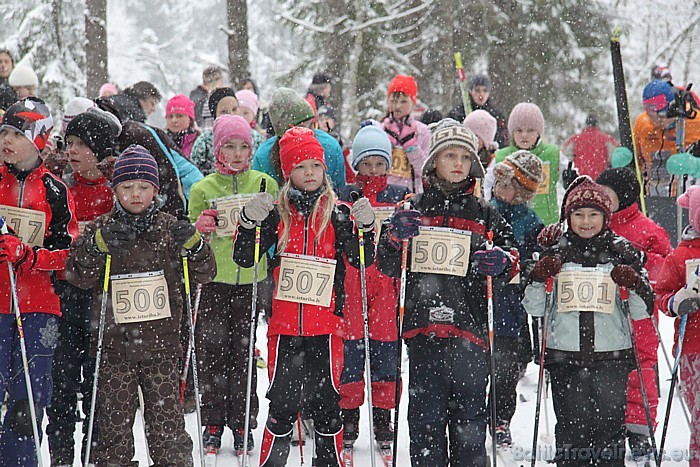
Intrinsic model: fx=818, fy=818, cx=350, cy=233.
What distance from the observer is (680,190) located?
27.2 feet

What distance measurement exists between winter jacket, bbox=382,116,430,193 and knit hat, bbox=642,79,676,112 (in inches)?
97.4

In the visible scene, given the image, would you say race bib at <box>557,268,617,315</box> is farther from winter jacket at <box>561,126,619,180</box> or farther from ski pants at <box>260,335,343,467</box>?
winter jacket at <box>561,126,619,180</box>

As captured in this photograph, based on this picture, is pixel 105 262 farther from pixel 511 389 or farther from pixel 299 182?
pixel 511 389

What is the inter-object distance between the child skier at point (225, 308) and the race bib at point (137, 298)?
0.97 m

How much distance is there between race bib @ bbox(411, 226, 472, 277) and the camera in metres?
4.66

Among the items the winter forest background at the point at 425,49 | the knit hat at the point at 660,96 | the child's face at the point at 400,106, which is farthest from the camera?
the winter forest background at the point at 425,49

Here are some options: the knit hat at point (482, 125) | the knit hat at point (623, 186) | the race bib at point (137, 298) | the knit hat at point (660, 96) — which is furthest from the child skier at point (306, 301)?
the knit hat at point (660, 96)

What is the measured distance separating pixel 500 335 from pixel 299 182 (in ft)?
6.28

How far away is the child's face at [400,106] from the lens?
7668 millimetres

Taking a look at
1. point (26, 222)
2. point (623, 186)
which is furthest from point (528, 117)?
point (26, 222)

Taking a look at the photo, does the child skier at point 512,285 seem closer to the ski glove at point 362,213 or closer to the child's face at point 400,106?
the ski glove at point 362,213

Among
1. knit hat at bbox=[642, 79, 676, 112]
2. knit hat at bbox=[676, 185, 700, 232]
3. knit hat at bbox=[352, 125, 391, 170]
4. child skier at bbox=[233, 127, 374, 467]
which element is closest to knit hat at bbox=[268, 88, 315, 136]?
knit hat at bbox=[352, 125, 391, 170]

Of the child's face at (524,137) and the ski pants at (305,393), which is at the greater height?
the child's face at (524,137)

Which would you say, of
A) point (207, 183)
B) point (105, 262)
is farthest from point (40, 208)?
point (207, 183)
